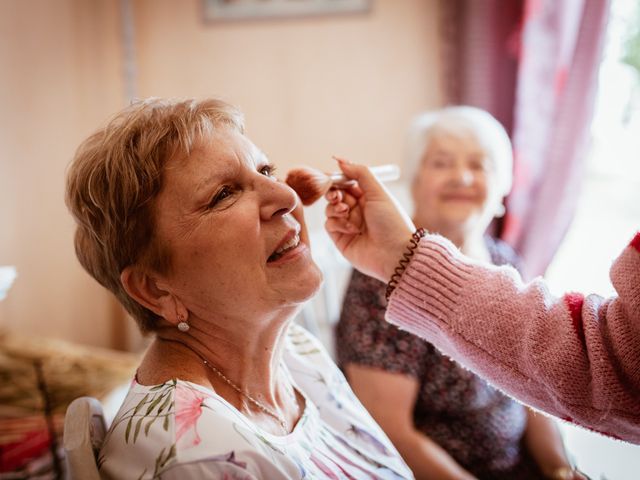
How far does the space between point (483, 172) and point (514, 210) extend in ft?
2.05

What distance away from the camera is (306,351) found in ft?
4.25

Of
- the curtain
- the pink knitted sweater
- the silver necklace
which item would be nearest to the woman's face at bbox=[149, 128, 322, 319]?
the silver necklace

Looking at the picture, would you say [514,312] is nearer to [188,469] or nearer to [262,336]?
[262,336]

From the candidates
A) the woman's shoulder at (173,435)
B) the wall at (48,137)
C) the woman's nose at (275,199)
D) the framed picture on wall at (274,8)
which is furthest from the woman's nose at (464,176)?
the wall at (48,137)

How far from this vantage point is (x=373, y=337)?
5.18 ft

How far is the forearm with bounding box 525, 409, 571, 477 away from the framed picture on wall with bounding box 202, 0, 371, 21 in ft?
7.37

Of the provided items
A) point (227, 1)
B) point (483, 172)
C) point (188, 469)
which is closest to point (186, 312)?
point (188, 469)

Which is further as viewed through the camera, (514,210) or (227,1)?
(227,1)

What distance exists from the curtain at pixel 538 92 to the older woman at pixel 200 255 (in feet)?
4.67

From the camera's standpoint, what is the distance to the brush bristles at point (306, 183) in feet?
3.76

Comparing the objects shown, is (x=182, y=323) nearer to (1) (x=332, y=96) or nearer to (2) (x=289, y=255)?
(2) (x=289, y=255)

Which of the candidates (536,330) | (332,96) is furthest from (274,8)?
(536,330)

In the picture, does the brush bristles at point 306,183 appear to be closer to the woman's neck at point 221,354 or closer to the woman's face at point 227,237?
the woman's face at point 227,237

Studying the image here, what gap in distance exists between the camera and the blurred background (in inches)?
81.3
